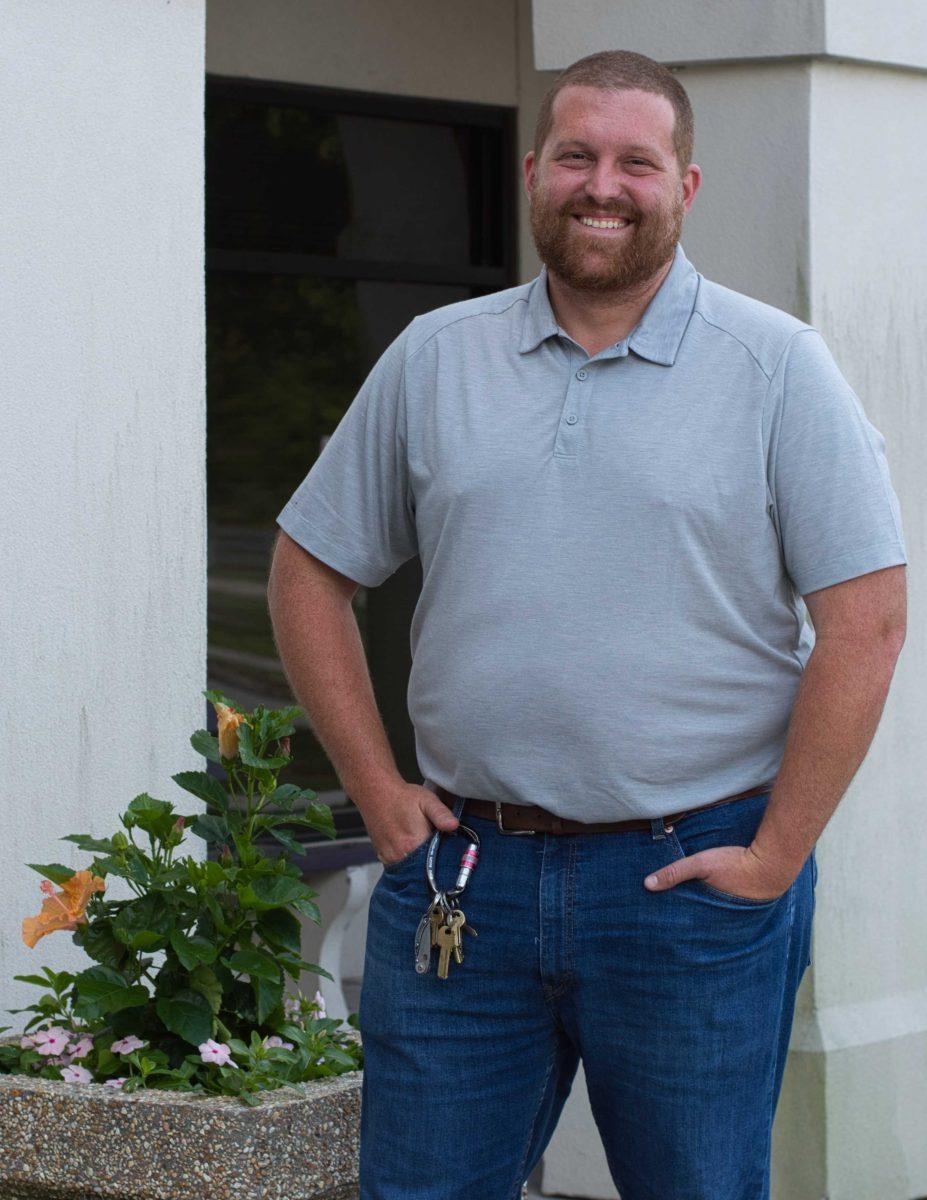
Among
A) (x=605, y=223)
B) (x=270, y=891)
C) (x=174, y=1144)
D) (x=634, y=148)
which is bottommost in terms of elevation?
(x=174, y=1144)

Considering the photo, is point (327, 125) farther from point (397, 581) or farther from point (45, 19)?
point (45, 19)

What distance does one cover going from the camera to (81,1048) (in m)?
3.30

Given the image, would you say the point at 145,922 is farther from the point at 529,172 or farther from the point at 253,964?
the point at 529,172

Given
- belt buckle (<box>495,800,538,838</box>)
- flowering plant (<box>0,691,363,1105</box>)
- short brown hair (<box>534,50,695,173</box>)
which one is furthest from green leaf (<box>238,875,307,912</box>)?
short brown hair (<box>534,50,695,173</box>)

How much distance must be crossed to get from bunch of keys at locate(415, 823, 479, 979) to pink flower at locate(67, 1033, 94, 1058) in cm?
96

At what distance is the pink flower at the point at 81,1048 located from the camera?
329cm

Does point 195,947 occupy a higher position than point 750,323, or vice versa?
point 750,323

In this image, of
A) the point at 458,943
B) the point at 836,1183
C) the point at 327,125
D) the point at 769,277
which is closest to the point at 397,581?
the point at 327,125

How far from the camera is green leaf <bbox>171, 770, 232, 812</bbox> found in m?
3.32

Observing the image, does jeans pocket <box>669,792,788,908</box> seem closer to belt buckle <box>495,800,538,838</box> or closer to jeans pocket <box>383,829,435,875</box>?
belt buckle <box>495,800,538,838</box>

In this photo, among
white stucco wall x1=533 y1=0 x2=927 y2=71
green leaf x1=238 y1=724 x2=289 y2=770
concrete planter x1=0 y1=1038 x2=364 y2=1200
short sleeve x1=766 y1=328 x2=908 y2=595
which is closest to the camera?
short sleeve x1=766 y1=328 x2=908 y2=595

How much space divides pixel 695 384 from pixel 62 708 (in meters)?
1.66

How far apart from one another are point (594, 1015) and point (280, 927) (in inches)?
37.1

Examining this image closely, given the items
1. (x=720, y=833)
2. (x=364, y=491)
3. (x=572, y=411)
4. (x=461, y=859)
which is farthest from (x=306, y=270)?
(x=720, y=833)
